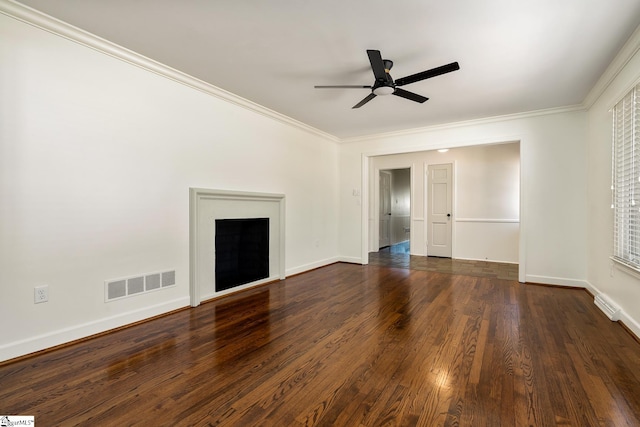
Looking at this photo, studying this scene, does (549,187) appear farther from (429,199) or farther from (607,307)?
(429,199)

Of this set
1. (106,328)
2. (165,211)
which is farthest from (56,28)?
(106,328)

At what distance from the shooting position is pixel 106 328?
2.67 m

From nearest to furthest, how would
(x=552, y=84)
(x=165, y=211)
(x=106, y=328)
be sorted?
(x=106, y=328), (x=165, y=211), (x=552, y=84)

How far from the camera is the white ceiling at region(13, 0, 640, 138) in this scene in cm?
216

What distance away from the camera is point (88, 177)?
2.57m

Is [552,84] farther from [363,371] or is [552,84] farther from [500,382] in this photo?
[363,371]

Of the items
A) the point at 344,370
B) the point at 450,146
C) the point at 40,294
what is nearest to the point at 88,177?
the point at 40,294

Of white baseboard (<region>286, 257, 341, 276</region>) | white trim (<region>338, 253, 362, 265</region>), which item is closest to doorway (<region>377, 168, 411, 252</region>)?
white trim (<region>338, 253, 362, 265</region>)

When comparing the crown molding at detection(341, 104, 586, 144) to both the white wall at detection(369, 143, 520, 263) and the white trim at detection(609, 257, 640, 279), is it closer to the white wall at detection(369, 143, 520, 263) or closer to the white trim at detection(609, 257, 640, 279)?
the white wall at detection(369, 143, 520, 263)

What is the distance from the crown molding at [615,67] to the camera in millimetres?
2489

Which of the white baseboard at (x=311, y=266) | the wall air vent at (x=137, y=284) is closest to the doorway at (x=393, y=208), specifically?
the white baseboard at (x=311, y=266)

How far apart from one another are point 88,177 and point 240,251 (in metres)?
1.92

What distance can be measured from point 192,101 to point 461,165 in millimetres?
5554

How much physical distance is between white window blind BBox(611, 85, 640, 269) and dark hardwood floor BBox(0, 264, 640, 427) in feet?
2.50
